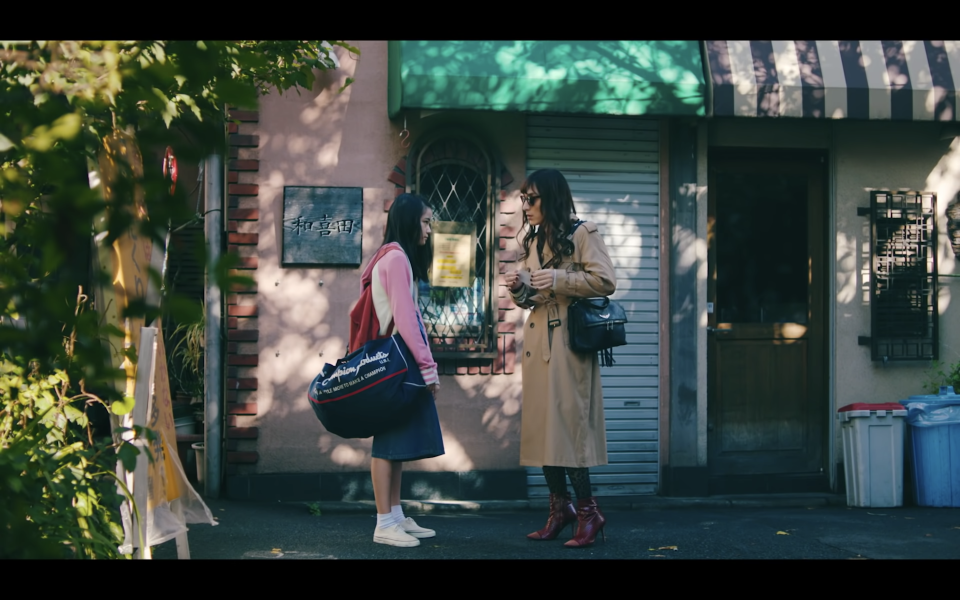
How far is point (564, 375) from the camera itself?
5.64 m

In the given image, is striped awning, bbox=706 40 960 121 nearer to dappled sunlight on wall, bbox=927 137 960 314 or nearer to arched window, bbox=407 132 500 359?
dappled sunlight on wall, bbox=927 137 960 314

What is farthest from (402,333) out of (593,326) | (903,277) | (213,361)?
(903,277)

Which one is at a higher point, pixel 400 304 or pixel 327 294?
pixel 327 294

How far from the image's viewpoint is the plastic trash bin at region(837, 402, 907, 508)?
25.2 feet

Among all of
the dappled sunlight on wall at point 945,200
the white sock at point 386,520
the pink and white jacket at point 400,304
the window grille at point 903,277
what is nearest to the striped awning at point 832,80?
the dappled sunlight on wall at point 945,200

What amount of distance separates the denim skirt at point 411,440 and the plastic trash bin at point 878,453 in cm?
Result: 383

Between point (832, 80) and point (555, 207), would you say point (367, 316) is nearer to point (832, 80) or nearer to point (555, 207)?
point (555, 207)

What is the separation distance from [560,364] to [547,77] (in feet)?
8.51

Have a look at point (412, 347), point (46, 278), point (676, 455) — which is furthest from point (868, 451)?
point (46, 278)

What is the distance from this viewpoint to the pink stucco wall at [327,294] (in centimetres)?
756

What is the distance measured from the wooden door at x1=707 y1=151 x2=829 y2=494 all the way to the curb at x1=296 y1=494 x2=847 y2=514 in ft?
1.04

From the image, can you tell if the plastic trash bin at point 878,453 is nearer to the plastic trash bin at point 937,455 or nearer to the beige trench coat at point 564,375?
the plastic trash bin at point 937,455

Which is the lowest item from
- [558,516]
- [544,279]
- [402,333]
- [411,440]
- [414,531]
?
[414,531]

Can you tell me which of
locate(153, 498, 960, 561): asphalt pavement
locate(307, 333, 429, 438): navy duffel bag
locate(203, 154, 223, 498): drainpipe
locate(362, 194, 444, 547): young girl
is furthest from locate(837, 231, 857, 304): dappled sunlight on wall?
locate(203, 154, 223, 498): drainpipe
